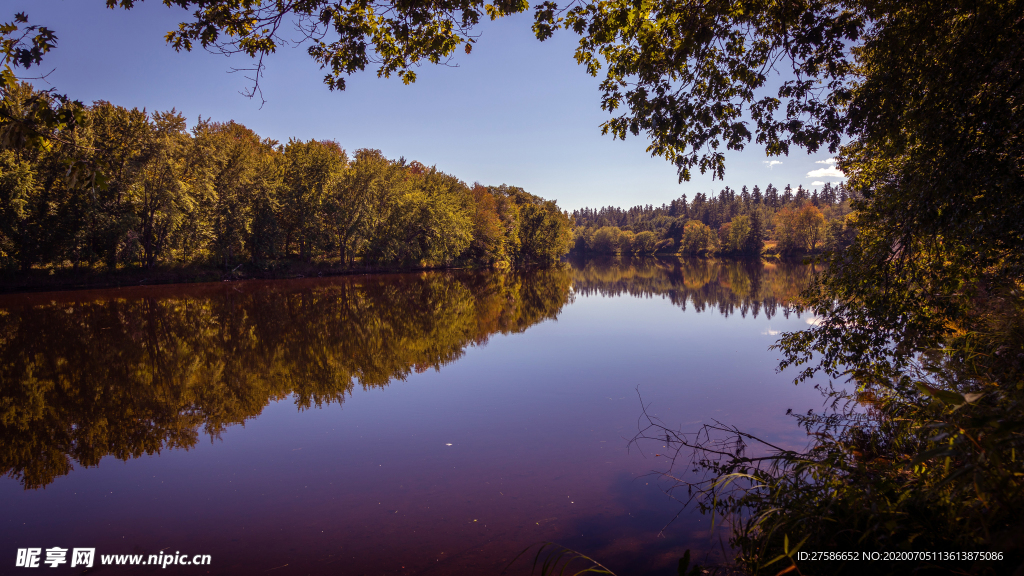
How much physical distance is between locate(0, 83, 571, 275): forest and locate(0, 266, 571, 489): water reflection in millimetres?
7982

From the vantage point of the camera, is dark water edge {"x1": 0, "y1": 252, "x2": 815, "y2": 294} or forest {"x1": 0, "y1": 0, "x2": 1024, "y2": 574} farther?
dark water edge {"x1": 0, "y1": 252, "x2": 815, "y2": 294}

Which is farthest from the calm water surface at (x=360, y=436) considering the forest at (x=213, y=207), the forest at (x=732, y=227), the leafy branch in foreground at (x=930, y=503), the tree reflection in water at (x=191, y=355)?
the forest at (x=732, y=227)

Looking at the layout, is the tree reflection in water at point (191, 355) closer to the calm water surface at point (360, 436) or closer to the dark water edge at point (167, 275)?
the calm water surface at point (360, 436)

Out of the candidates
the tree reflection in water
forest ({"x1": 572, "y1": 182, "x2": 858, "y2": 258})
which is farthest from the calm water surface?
forest ({"x1": 572, "y1": 182, "x2": 858, "y2": 258})

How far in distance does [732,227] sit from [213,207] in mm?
92650

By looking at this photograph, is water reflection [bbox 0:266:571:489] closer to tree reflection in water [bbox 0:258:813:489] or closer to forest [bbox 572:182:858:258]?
tree reflection in water [bbox 0:258:813:489]

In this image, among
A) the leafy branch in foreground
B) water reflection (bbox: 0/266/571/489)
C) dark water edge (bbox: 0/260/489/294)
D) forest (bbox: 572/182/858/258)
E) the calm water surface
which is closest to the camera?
the leafy branch in foreground

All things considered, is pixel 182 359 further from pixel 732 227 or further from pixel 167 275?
pixel 732 227

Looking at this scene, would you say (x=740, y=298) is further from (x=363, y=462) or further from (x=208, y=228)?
(x=208, y=228)

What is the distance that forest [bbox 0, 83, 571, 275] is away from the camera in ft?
93.0

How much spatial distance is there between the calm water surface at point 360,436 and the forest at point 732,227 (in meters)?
46.8

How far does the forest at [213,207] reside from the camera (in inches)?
1116

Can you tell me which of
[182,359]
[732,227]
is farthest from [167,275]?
[732,227]

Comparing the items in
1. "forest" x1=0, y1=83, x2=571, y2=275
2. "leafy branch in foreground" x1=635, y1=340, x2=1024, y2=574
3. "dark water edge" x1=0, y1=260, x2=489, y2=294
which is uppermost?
"forest" x1=0, y1=83, x2=571, y2=275
